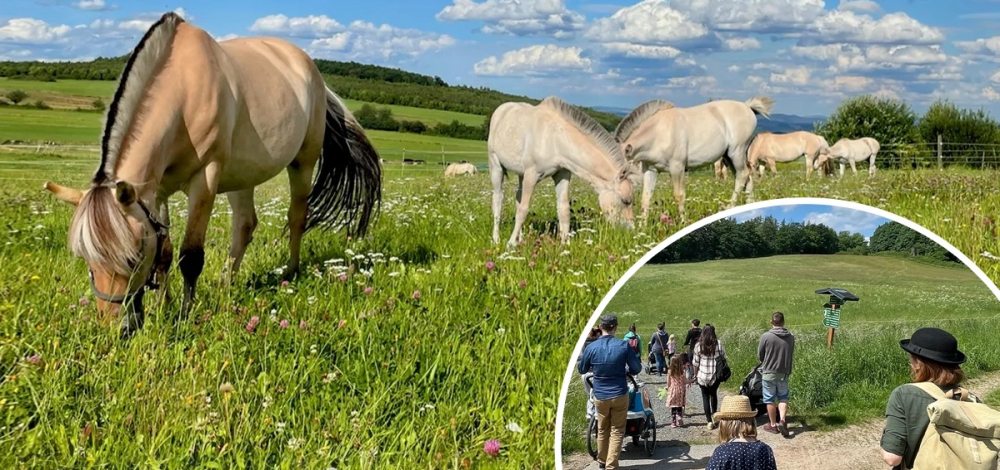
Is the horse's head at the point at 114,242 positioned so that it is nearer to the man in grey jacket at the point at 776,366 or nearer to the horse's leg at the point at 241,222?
the horse's leg at the point at 241,222

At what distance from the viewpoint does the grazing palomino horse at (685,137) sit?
1309 centimetres

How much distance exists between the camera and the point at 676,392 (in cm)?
194

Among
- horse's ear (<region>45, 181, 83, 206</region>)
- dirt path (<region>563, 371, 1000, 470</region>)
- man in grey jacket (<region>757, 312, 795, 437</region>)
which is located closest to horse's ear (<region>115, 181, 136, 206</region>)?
horse's ear (<region>45, 181, 83, 206</region>)

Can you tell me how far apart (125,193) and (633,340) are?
3.74m

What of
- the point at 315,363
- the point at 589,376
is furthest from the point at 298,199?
the point at 589,376

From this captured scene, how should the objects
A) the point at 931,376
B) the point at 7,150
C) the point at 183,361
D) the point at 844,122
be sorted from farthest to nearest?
1. the point at 844,122
2. the point at 7,150
3. the point at 183,361
4. the point at 931,376

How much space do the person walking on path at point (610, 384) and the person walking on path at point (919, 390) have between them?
58 cm

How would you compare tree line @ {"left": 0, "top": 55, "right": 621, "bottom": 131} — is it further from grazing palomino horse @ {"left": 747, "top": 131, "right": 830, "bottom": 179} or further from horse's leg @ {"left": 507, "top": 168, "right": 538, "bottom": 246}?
horse's leg @ {"left": 507, "top": 168, "right": 538, "bottom": 246}

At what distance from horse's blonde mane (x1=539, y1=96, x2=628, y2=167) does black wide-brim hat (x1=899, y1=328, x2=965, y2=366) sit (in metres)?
7.64

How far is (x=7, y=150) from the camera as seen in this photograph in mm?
36094

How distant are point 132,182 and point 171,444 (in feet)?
6.97

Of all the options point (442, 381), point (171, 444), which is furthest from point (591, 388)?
point (442, 381)

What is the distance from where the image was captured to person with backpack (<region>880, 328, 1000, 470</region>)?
184 centimetres

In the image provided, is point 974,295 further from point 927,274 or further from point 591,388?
point 591,388
